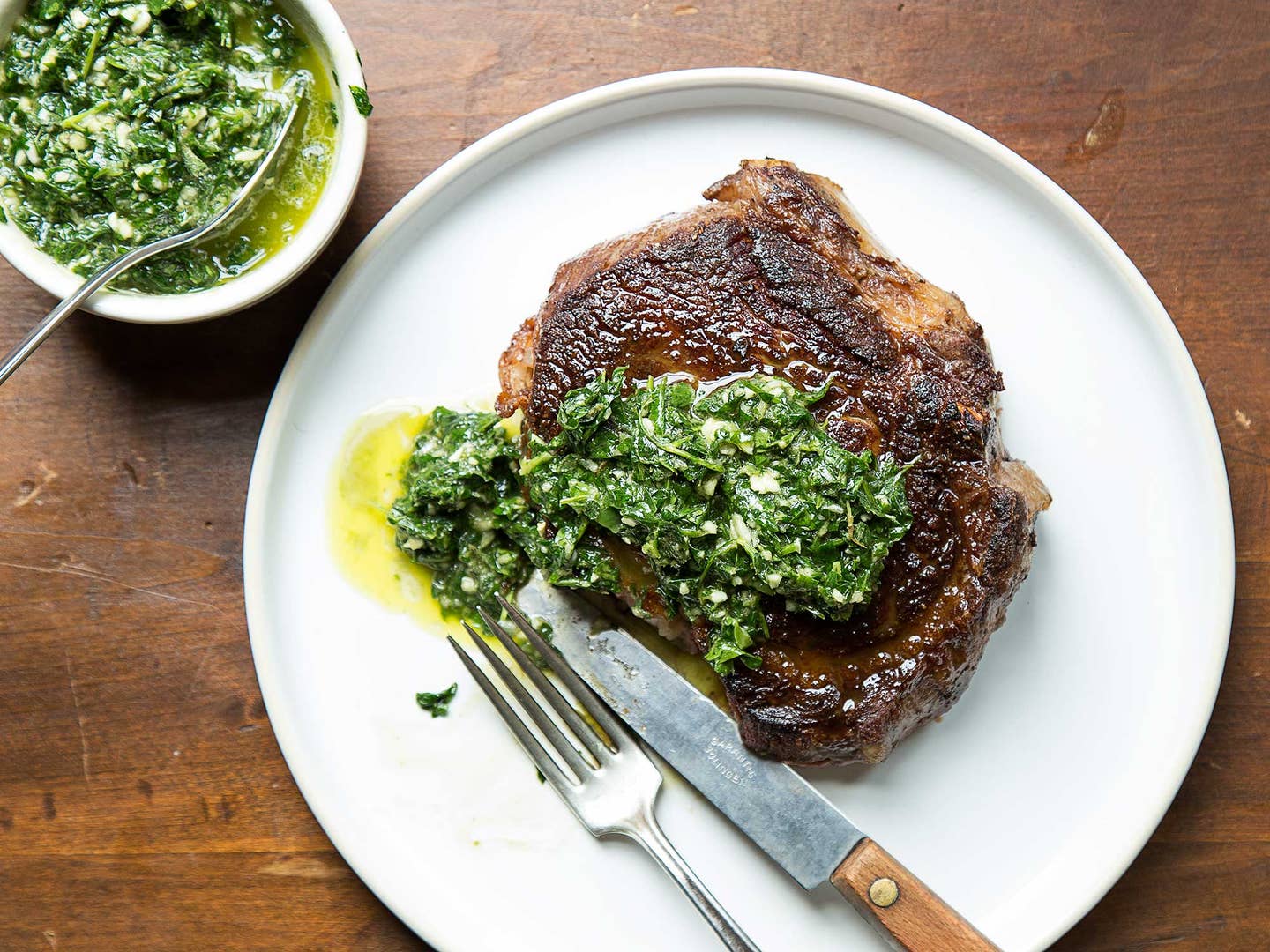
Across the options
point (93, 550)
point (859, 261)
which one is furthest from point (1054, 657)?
point (93, 550)

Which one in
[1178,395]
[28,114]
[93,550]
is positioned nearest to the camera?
[28,114]

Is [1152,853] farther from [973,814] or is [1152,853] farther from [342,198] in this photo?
[342,198]

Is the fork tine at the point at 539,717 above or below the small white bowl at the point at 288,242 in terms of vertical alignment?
below

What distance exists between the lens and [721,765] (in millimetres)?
3139

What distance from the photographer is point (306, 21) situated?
117 inches

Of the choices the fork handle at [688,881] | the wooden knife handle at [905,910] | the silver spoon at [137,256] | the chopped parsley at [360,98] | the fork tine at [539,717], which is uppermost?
the chopped parsley at [360,98]

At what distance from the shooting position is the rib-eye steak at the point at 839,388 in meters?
2.77

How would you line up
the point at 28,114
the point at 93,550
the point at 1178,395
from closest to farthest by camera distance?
the point at 28,114
the point at 1178,395
the point at 93,550

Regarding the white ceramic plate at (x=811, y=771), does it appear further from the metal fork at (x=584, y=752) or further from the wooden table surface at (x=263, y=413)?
the wooden table surface at (x=263, y=413)

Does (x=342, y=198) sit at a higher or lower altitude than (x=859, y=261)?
lower

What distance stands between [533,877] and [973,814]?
1581mm

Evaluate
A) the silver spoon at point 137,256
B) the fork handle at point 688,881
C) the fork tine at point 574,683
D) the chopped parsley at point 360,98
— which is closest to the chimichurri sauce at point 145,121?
the silver spoon at point 137,256

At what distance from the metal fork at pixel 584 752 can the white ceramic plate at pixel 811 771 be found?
0.13 metres

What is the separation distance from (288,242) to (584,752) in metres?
2.01
